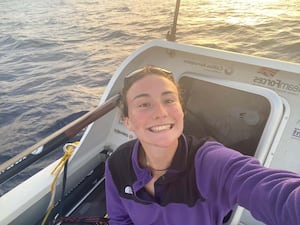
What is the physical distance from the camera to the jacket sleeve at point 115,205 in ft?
6.45

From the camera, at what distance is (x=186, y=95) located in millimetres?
2926

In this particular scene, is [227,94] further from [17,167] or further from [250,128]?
[17,167]

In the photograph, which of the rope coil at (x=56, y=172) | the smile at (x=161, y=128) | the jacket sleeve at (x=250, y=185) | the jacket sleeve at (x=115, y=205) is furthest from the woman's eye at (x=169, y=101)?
the rope coil at (x=56, y=172)

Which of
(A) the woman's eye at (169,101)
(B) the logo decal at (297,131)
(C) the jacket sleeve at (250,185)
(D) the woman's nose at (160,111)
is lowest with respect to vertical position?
(B) the logo decal at (297,131)

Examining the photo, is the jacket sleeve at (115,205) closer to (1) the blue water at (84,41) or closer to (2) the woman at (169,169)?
(2) the woman at (169,169)

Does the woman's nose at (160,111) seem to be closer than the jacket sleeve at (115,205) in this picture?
Yes

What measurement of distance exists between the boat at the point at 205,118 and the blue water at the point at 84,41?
200 cm

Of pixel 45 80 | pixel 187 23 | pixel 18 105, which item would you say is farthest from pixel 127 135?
pixel 187 23

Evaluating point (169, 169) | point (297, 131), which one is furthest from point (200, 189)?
point (297, 131)

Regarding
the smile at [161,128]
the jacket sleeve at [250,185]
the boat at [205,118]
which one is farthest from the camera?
the boat at [205,118]

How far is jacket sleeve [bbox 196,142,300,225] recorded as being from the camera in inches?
45.1

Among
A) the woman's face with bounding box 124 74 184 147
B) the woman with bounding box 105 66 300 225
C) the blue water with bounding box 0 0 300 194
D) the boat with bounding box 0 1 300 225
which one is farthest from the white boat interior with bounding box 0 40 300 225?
the blue water with bounding box 0 0 300 194

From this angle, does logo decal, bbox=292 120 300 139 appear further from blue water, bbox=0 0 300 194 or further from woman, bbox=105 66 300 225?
blue water, bbox=0 0 300 194

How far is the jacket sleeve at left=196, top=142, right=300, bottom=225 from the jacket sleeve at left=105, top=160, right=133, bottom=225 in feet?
1.94
